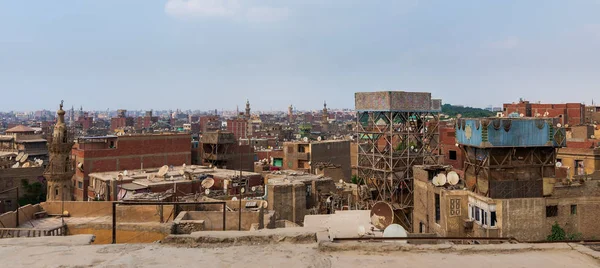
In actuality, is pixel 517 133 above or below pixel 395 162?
above

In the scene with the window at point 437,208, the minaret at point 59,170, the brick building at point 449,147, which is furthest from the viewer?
the brick building at point 449,147

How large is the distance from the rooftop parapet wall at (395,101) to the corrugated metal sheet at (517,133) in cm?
1003

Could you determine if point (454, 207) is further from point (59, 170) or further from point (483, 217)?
point (59, 170)

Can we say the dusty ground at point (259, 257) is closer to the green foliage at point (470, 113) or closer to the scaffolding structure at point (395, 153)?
the scaffolding structure at point (395, 153)

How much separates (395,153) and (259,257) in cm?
2380

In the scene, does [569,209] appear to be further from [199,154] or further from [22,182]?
[22,182]

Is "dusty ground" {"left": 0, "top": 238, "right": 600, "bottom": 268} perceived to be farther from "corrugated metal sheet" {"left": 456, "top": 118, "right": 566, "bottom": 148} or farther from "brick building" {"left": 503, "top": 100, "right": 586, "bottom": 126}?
"brick building" {"left": 503, "top": 100, "right": 586, "bottom": 126}

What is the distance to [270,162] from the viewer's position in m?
52.7

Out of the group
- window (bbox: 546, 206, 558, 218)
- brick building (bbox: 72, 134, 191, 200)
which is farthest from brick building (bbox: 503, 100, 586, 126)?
window (bbox: 546, 206, 558, 218)

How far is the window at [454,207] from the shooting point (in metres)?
19.5

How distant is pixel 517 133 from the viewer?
19.1m

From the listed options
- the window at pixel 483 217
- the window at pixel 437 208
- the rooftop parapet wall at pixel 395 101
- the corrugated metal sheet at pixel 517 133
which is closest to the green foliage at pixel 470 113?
the rooftop parapet wall at pixel 395 101

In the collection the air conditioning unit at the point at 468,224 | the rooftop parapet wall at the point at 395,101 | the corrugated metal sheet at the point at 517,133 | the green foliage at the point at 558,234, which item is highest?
the rooftop parapet wall at the point at 395,101

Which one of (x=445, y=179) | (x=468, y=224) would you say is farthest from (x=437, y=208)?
(x=468, y=224)
